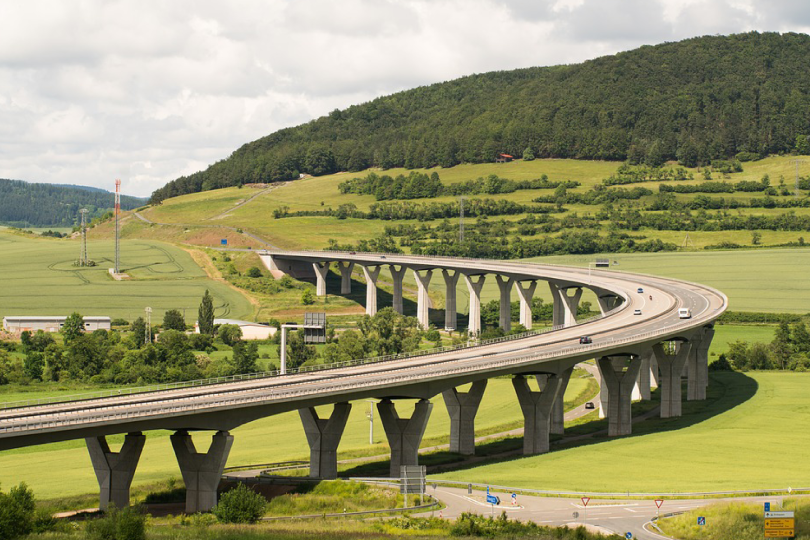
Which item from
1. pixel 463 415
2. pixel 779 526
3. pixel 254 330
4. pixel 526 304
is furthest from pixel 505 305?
pixel 779 526

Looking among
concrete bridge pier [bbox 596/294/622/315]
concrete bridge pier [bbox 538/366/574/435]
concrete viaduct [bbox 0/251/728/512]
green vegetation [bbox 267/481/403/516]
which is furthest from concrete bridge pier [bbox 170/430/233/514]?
concrete bridge pier [bbox 596/294/622/315]

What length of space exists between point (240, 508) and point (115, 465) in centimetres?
1194

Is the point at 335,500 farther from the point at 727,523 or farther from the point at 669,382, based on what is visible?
the point at 669,382

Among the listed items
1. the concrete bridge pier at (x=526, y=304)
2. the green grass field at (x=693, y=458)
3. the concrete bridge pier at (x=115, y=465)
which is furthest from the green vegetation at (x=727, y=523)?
the concrete bridge pier at (x=526, y=304)

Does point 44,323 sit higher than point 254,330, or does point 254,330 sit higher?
point 44,323

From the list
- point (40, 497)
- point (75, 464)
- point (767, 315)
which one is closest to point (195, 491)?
point (40, 497)

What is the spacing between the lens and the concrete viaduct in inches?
3287

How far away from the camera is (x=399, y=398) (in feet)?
324

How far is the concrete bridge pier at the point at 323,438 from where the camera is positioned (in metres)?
95.4

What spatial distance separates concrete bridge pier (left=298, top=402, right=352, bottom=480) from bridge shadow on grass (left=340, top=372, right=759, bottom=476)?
269 cm

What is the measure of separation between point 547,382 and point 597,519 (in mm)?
38217

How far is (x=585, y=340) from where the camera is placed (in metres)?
118

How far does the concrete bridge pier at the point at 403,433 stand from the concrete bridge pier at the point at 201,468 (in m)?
17.0

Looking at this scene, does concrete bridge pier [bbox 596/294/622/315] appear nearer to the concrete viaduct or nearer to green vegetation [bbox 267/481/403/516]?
the concrete viaduct
